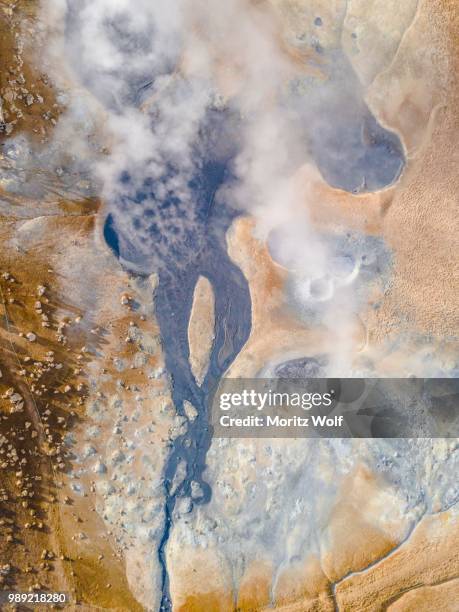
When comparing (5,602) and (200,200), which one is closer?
(5,602)

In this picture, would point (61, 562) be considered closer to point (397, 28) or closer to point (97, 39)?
point (97, 39)

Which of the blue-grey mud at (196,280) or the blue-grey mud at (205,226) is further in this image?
the blue-grey mud at (205,226)

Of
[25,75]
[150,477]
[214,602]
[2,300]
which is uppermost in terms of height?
[25,75]

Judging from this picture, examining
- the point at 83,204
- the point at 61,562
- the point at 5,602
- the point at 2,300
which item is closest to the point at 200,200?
the point at 83,204

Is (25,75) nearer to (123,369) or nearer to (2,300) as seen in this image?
(2,300)

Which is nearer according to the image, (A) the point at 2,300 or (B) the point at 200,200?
(A) the point at 2,300

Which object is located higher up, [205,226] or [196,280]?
[205,226]

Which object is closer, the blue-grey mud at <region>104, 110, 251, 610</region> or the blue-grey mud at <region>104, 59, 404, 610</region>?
the blue-grey mud at <region>104, 110, 251, 610</region>

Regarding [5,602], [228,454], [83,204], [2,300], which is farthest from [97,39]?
[5,602]

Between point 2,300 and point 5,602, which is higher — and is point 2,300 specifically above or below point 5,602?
above
